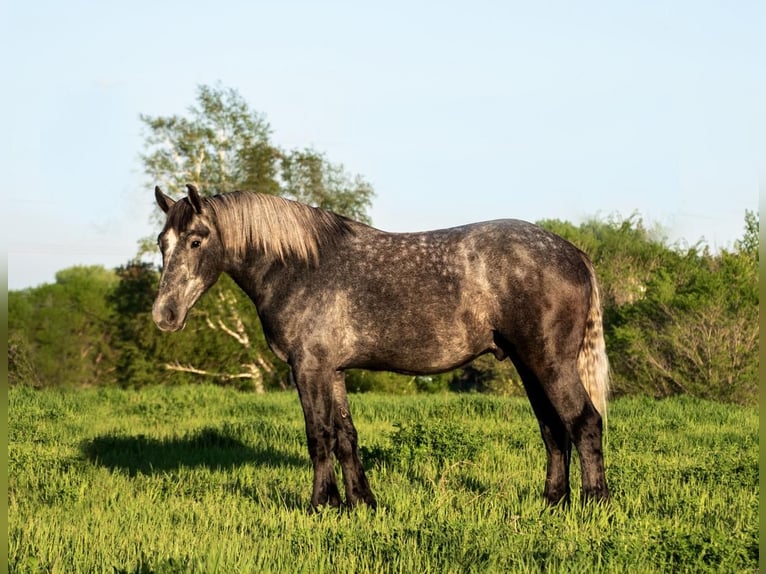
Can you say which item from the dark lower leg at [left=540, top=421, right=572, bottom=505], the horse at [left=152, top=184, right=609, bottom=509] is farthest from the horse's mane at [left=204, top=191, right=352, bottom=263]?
the dark lower leg at [left=540, top=421, right=572, bottom=505]

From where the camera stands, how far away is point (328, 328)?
7.72 metres

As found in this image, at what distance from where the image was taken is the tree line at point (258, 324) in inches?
877

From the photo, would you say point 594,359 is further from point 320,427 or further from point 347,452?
point 320,427

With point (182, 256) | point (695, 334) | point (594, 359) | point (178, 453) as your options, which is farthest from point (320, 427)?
point (695, 334)

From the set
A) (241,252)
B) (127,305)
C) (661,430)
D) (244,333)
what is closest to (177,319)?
(241,252)

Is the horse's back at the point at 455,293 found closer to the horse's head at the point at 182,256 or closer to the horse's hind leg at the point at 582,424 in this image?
the horse's hind leg at the point at 582,424

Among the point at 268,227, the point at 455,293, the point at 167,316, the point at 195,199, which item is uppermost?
the point at 195,199

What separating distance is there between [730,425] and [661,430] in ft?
5.29

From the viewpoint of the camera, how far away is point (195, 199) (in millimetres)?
7770

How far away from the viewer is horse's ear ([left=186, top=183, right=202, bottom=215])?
7.61m

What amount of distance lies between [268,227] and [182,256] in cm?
80

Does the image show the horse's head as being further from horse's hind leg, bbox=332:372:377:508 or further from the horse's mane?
horse's hind leg, bbox=332:372:377:508

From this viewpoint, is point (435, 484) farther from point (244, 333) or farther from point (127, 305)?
point (127, 305)

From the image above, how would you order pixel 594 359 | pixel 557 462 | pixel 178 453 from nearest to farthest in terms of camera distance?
pixel 594 359 → pixel 557 462 → pixel 178 453
